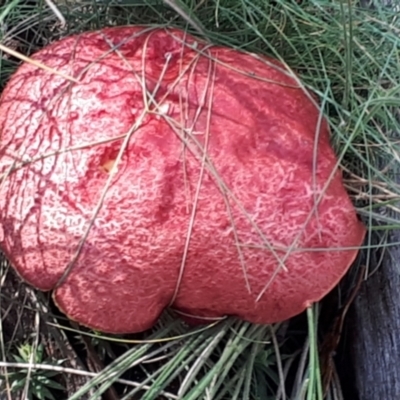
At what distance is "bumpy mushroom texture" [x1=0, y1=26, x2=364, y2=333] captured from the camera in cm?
108

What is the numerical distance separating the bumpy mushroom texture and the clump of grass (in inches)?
4.0

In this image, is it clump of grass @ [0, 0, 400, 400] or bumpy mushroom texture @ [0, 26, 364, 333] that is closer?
bumpy mushroom texture @ [0, 26, 364, 333]

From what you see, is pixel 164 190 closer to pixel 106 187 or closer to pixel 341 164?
pixel 106 187

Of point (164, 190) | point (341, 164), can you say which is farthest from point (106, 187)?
point (341, 164)

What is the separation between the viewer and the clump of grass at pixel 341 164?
124 centimetres

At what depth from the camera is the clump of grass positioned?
124cm

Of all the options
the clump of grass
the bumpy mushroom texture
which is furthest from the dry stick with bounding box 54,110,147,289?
the clump of grass

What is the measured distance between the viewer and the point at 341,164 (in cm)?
126

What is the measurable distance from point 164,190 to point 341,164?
1.13 ft

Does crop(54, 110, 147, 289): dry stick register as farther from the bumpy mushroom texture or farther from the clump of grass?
the clump of grass

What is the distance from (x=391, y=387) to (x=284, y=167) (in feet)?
1.55

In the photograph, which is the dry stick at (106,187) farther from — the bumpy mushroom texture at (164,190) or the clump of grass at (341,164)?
the clump of grass at (341,164)

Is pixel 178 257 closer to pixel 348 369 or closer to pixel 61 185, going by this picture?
pixel 61 185

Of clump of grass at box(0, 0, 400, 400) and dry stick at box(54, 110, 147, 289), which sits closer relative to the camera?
dry stick at box(54, 110, 147, 289)
